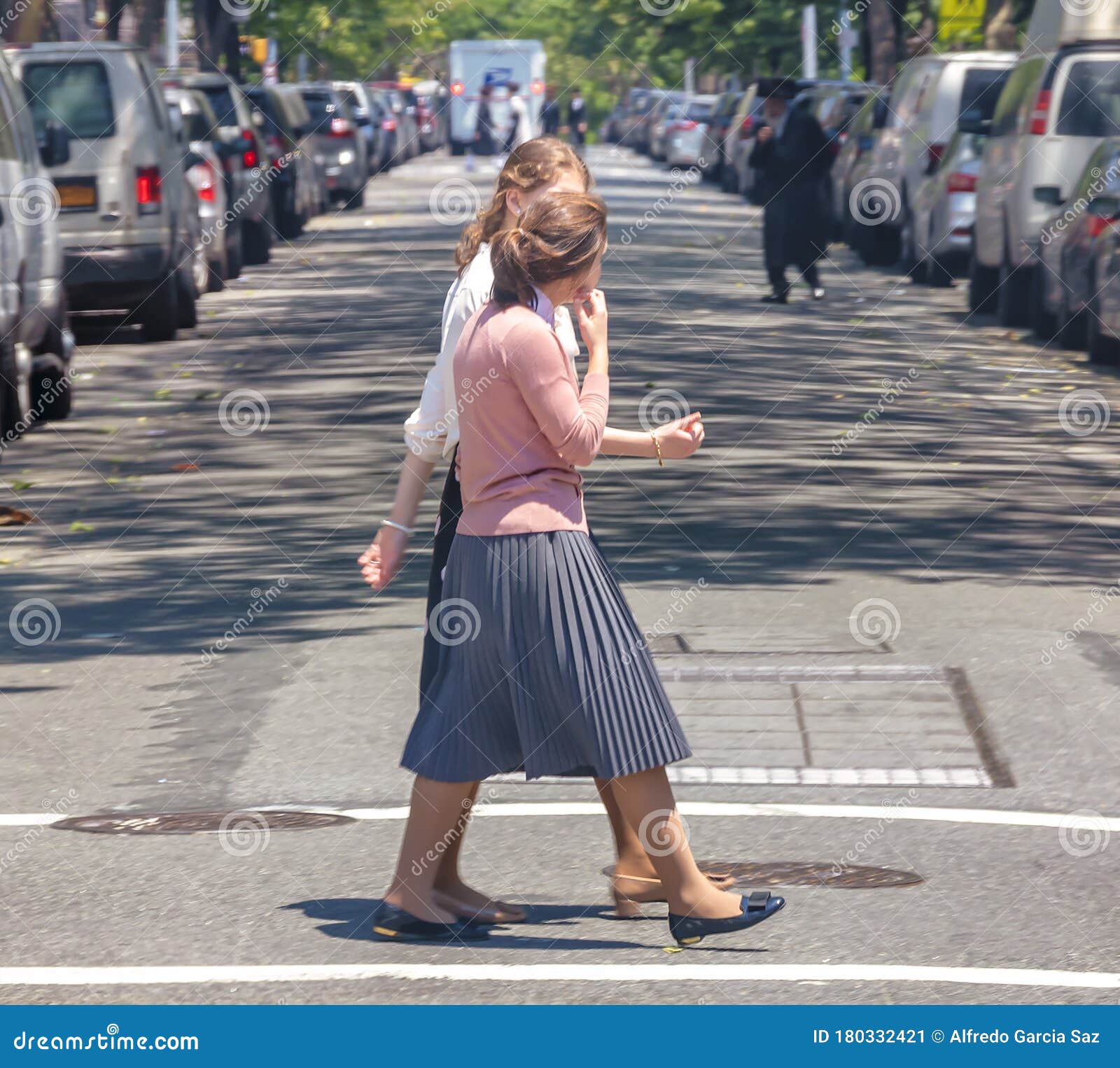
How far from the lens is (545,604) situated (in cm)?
508

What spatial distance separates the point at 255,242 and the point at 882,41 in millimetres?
16637

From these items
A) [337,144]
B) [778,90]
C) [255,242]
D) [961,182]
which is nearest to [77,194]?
[778,90]

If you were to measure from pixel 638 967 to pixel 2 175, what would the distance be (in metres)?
9.66

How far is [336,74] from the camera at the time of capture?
78.2m

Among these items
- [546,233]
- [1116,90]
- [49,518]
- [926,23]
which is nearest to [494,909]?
[546,233]

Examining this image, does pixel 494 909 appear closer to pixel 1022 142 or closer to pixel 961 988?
pixel 961 988

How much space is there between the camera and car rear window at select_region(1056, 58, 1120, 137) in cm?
1922

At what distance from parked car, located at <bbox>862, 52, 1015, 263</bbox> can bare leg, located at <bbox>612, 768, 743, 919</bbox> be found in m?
19.4

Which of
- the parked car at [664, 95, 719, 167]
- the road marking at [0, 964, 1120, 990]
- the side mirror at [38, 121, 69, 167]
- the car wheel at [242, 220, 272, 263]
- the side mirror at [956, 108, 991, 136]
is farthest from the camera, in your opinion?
the parked car at [664, 95, 719, 167]

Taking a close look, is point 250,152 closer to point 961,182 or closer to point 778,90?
point 778,90

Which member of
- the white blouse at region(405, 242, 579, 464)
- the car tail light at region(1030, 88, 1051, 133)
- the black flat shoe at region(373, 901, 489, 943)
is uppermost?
the white blouse at region(405, 242, 579, 464)

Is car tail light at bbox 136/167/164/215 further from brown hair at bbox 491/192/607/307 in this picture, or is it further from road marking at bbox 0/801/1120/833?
brown hair at bbox 491/192/607/307

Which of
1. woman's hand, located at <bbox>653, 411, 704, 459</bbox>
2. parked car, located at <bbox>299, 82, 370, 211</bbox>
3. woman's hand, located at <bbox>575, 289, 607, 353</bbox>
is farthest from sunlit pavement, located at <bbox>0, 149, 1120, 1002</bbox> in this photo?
parked car, located at <bbox>299, 82, 370, 211</bbox>

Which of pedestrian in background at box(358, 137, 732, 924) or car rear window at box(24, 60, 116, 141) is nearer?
pedestrian in background at box(358, 137, 732, 924)
